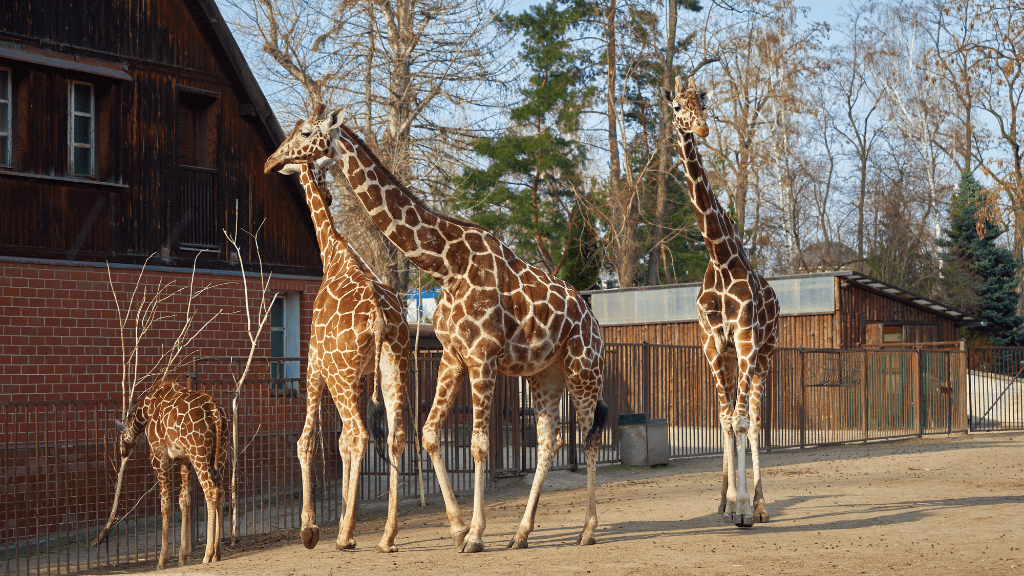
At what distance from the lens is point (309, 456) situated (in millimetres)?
8734

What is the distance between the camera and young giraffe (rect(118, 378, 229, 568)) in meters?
9.16

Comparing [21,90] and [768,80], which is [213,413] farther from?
[768,80]

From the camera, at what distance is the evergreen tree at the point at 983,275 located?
128 feet

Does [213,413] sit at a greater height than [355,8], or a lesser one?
lesser

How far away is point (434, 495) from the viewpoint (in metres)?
13.4

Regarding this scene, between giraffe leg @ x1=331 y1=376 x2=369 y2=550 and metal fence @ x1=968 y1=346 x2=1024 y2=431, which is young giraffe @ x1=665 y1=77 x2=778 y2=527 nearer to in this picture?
giraffe leg @ x1=331 y1=376 x2=369 y2=550

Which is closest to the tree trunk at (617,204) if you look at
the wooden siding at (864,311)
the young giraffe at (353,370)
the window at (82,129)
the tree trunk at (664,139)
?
the tree trunk at (664,139)

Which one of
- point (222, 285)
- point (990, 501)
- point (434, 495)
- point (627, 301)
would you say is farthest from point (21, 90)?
point (627, 301)

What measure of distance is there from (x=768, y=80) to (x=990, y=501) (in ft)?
88.7

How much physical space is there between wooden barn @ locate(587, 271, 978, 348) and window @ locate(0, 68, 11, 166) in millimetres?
19091

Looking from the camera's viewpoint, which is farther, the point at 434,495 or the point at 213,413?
the point at 434,495

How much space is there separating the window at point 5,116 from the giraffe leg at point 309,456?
22.8 ft

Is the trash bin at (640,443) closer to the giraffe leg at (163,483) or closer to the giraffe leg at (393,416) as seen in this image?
the giraffe leg at (393,416)

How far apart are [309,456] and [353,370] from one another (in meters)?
0.88
